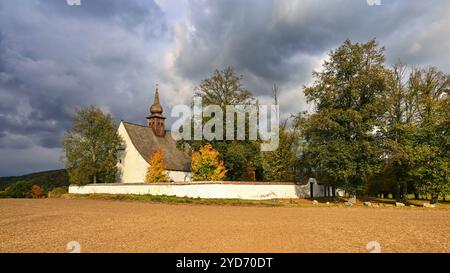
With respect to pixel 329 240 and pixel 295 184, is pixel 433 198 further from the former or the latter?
pixel 329 240

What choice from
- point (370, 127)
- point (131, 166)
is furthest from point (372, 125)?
point (131, 166)

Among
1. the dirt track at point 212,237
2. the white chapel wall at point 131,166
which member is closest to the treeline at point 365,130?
the dirt track at point 212,237

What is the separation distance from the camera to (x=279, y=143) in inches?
1678

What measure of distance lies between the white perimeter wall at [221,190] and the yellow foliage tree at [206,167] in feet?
10.7

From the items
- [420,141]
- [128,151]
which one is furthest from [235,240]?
[128,151]

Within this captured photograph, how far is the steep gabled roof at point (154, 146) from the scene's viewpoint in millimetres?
49031

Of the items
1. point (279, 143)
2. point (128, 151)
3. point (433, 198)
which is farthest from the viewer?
point (128, 151)

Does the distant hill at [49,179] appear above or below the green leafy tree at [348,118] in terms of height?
below

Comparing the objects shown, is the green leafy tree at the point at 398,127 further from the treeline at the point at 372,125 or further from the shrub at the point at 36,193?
the shrub at the point at 36,193

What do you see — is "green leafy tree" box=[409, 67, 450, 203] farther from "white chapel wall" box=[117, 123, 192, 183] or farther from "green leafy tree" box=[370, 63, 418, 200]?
"white chapel wall" box=[117, 123, 192, 183]

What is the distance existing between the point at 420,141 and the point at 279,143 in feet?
53.4

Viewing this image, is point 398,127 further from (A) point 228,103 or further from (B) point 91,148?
(B) point 91,148

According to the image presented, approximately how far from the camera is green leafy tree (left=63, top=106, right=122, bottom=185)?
42969 mm

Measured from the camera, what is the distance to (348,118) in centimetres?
2934
